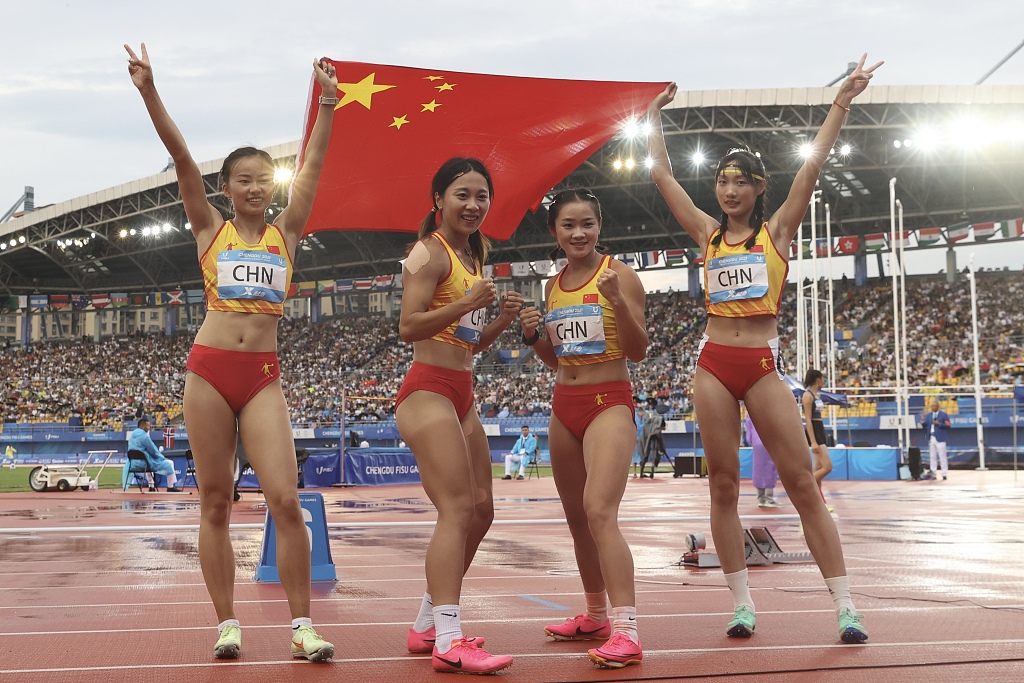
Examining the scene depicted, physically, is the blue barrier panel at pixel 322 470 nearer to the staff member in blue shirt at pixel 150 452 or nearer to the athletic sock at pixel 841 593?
the staff member in blue shirt at pixel 150 452

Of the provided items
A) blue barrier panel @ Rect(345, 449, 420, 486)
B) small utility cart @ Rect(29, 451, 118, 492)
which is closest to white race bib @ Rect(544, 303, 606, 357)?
blue barrier panel @ Rect(345, 449, 420, 486)

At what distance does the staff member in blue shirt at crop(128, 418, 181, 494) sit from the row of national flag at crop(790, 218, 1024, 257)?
29098 mm

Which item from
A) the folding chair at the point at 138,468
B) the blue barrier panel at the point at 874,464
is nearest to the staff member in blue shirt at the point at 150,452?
the folding chair at the point at 138,468

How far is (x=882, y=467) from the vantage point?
22.5 m

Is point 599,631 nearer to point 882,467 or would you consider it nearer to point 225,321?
point 225,321

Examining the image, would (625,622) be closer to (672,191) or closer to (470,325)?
(470,325)

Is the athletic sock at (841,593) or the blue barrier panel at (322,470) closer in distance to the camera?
the athletic sock at (841,593)

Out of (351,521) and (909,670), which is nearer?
(909,670)

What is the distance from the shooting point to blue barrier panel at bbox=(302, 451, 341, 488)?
2062cm

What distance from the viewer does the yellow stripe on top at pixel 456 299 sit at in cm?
414

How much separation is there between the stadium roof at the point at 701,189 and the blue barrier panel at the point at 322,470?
52.5 ft

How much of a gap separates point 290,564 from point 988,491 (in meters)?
16.2

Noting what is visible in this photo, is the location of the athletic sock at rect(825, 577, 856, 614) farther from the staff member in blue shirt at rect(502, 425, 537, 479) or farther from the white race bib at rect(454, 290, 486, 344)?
the staff member in blue shirt at rect(502, 425, 537, 479)

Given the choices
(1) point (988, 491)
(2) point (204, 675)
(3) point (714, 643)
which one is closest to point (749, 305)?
(3) point (714, 643)
